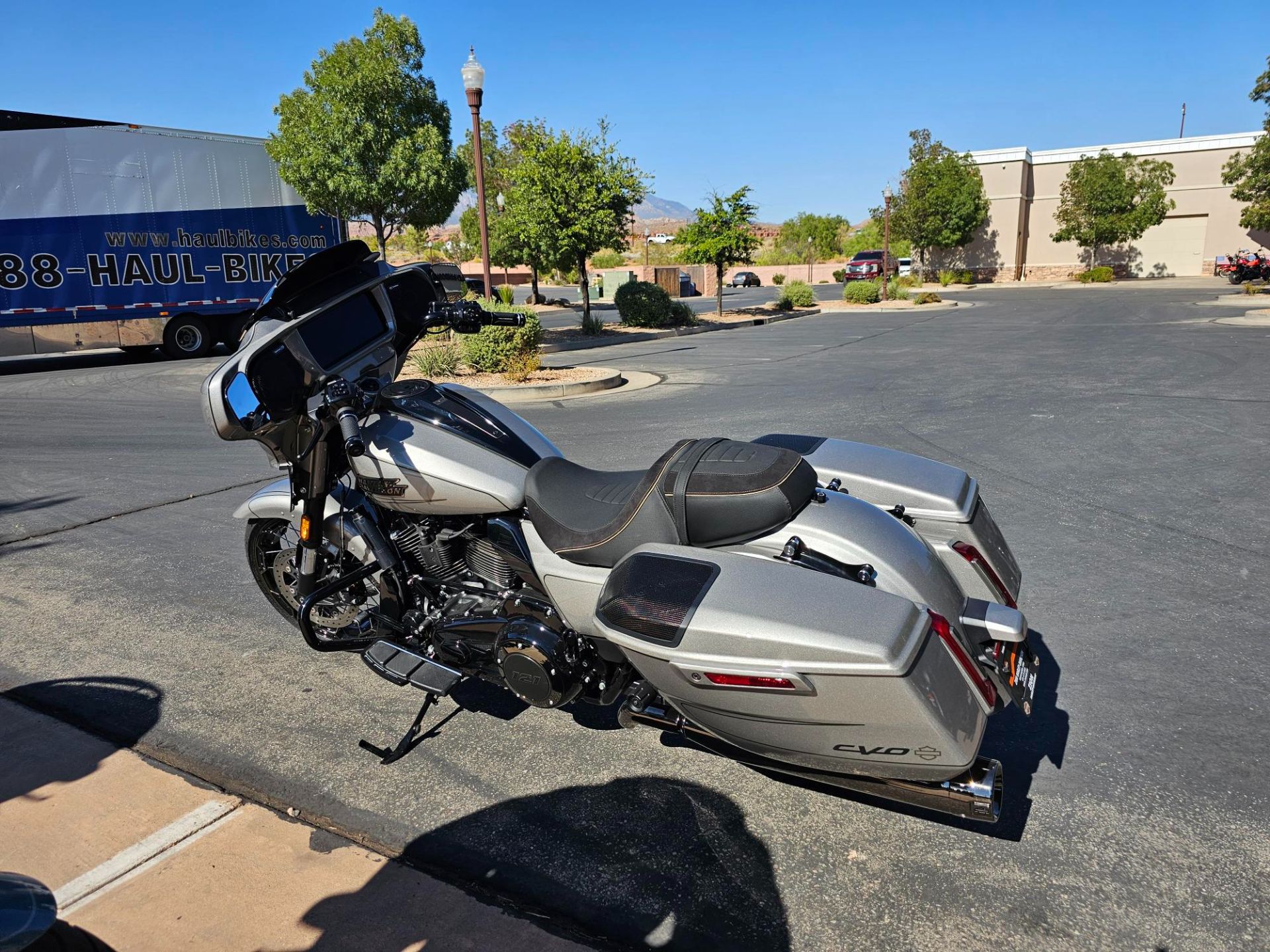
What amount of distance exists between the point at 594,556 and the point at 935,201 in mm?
52248

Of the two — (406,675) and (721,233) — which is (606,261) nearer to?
(721,233)

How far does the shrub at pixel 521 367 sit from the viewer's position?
43.0 ft

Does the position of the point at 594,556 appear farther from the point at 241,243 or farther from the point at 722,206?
the point at 722,206

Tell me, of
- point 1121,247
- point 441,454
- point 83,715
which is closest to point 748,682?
point 441,454

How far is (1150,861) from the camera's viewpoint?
2.63m

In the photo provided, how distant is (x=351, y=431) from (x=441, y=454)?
325 millimetres

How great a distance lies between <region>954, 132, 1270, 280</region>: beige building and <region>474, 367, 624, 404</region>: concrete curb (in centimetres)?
4746

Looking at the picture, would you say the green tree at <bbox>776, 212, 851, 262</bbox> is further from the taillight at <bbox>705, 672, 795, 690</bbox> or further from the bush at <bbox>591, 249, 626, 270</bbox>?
the taillight at <bbox>705, 672, 795, 690</bbox>

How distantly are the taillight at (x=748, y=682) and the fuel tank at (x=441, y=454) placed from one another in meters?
1.05

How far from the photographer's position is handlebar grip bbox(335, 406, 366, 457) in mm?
3008

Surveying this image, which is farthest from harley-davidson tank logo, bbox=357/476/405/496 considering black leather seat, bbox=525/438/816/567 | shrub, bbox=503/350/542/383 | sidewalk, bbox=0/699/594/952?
shrub, bbox=503/350/542/383

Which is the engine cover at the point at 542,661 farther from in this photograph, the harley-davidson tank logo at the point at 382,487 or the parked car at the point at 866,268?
the parked car at the point at 866,268

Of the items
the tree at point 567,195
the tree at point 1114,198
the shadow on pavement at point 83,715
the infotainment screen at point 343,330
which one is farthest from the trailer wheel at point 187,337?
the tree at point 1114,198

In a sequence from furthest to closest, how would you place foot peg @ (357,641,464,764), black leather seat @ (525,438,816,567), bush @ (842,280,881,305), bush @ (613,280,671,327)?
bush @ (842,280,881,305) → bush @ (613,280,671,327) → foot peg @ (357,641,464,764) → black leather seat @ (525,438,816,567)
